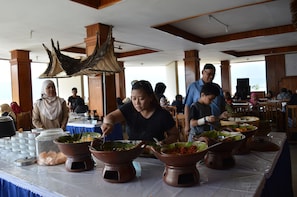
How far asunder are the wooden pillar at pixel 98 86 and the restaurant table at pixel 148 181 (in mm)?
2508

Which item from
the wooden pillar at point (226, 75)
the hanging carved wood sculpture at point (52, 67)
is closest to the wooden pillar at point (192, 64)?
the wooden pillar at point (226, 75)

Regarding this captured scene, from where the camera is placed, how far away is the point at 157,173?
115 centimetres

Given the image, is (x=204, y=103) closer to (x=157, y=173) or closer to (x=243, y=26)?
(x=157, y=173)

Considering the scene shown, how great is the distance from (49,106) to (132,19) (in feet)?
5.57

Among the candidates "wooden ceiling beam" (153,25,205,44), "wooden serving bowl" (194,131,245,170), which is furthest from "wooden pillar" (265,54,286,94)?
"wooden serving bowl" (194,131,245,170)

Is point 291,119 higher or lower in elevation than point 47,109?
lower

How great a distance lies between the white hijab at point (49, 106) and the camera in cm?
262

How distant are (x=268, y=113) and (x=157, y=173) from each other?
4.11 m

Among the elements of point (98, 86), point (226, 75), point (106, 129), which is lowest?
point (106, 129)

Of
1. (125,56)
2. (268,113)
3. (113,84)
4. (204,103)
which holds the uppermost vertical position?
(125,56)

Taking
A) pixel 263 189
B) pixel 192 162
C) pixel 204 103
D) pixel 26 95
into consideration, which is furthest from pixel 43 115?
pixel 26 95

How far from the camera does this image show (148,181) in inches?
41.3

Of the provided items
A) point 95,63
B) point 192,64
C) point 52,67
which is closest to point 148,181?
point 95,63

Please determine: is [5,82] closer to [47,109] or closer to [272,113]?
[47,109]
